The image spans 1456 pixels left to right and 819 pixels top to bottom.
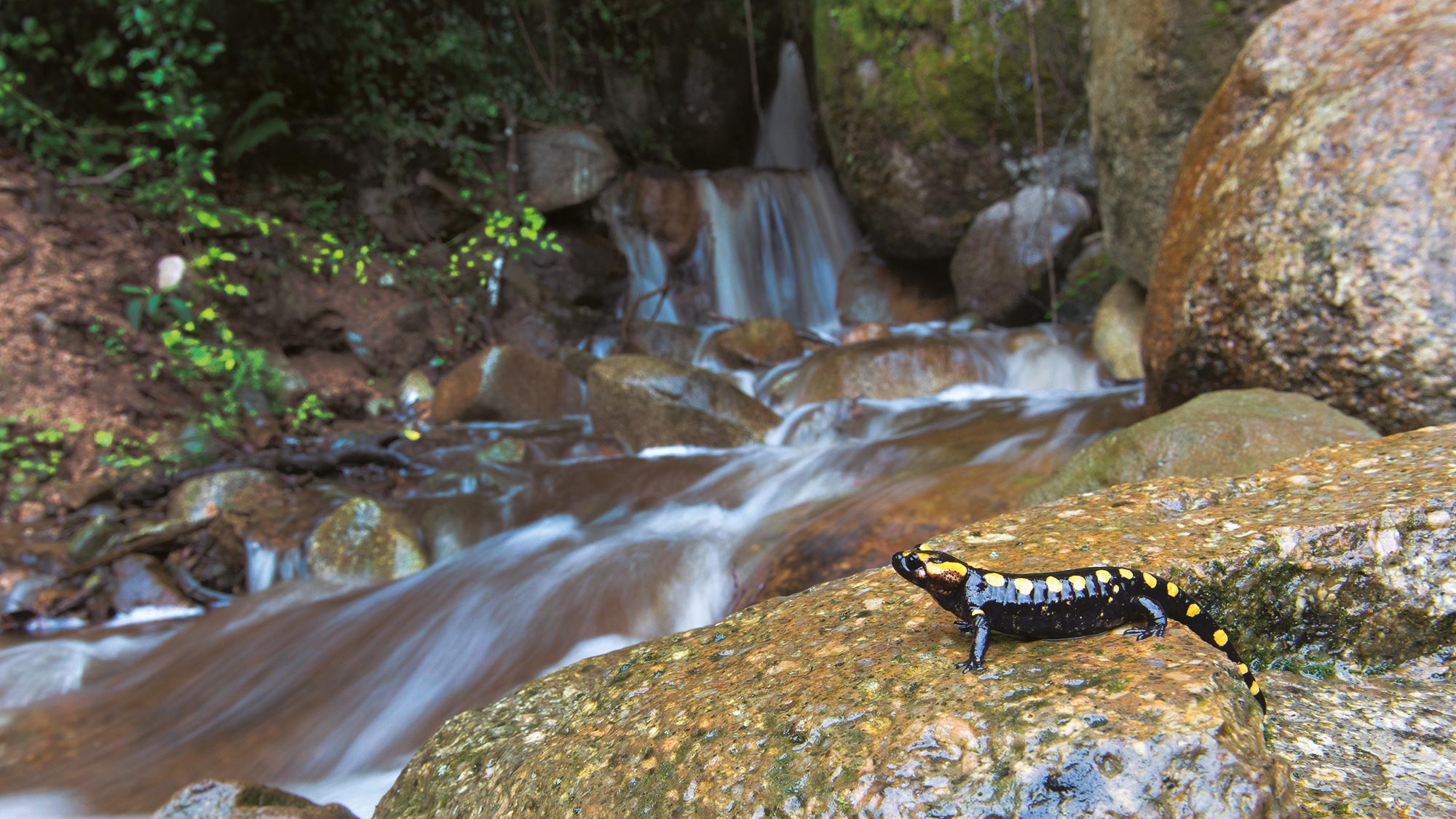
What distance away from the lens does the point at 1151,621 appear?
1.61 meters

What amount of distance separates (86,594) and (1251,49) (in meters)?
8.43

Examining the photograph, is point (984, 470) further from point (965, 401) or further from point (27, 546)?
point (27, 546)

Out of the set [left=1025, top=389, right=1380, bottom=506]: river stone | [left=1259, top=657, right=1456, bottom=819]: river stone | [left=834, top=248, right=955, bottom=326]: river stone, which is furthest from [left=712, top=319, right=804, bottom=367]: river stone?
→ [left=1259, top=657, right=1456, bottom=819]: river stone

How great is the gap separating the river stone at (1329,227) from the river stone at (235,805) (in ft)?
15.5

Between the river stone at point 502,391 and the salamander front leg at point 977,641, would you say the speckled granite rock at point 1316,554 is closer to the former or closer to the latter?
the salamander front leg at point 977,641

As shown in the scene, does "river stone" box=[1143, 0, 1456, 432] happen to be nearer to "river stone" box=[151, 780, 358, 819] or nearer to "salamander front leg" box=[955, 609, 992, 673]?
"salamander front leg" box=[955, 609, 992, 673]

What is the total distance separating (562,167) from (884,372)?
578 centimetres

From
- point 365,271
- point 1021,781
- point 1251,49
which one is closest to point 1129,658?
point 1021,781

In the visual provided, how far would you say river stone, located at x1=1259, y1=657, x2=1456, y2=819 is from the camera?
1.31 m

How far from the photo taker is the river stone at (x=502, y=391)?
831 centimetres

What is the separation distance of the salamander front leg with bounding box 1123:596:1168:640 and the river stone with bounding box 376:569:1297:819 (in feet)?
0.11

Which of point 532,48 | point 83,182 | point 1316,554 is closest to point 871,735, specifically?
point 1316,554

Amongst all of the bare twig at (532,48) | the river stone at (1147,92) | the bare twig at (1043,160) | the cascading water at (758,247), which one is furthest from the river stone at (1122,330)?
the bare twig at (532,48)

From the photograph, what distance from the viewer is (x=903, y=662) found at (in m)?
1.61
